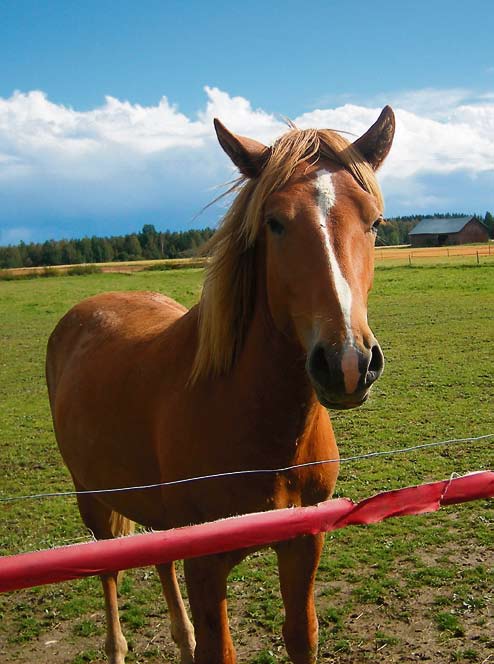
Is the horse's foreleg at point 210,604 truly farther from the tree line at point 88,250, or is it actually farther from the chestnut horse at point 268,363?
the tree line at point 88,250

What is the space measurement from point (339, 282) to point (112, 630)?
104 inches

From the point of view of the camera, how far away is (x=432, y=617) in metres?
3.56

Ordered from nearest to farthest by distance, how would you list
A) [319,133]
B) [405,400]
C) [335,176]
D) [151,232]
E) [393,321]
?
[335,176] < [319,133] < [405,400] < [393,321] < [151,232]

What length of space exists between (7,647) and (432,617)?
8.57 feet

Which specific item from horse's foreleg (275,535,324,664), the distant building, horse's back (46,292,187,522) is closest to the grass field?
horse's foreleg (275,535,324,664)

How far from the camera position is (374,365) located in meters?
1.89

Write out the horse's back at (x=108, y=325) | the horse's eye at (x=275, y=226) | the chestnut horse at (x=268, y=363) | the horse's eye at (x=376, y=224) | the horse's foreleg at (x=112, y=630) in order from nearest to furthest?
1. the chestnut horse at (x=268, y=363)
2. the horse's eye at (x=275, y=226)
3. the horse's eye at (x=376, y=224)
4. the horse's foreleg at (x=112, y=630)
5. the horse's back at (x=108, y=325)

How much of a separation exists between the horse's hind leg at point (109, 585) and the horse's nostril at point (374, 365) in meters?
1.98

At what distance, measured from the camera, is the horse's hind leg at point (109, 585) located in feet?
11.1

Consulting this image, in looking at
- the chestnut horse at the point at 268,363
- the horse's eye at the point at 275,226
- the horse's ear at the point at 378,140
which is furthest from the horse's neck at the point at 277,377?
the horse's ear at the point at 378,140

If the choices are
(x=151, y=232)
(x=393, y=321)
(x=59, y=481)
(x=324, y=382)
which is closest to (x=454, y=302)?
(x=393, y=321)

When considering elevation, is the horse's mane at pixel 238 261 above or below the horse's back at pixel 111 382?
above

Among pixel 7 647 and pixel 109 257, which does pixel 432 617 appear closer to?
pixel 7 647

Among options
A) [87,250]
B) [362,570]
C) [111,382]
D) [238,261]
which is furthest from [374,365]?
[87,250]
